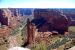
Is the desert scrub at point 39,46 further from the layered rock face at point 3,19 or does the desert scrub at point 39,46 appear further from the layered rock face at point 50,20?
the layered rock face at point 3,19

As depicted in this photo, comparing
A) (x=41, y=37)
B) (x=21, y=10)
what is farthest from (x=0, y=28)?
(x=41, y=37)

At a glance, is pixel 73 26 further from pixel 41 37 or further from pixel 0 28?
pixel 0 28

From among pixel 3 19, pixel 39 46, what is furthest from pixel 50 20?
pixel 3 19

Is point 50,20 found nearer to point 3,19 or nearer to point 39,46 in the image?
point 39,46

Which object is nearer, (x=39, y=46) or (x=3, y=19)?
(x=39, y=46)

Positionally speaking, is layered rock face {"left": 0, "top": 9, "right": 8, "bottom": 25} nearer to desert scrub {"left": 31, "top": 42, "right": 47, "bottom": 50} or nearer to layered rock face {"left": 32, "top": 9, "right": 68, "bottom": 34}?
layered rock face {"left": 32, "top": 9, "right": 68, "bottom": 34}

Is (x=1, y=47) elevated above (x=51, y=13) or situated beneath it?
situated beneath

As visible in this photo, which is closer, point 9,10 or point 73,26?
point 73,26

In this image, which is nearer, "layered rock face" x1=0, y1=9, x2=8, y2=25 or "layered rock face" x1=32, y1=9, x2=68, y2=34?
"layered rock face" x1=32, y1=9, x2=68, y2=34

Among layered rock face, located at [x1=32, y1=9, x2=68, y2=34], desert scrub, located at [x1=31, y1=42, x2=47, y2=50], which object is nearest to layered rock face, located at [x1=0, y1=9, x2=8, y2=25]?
layered rock face, located at [x1=32, y1=9, x2=68, y2=34]
